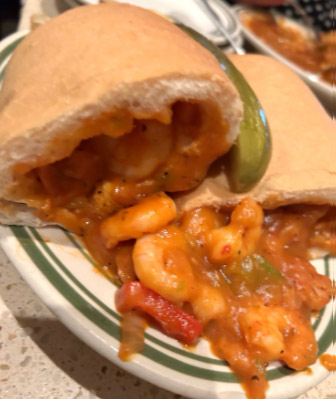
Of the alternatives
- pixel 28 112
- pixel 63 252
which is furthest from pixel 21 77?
pixel 63 252

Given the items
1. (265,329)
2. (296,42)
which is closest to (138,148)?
(265,329)

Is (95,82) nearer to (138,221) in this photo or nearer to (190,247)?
(138,221)

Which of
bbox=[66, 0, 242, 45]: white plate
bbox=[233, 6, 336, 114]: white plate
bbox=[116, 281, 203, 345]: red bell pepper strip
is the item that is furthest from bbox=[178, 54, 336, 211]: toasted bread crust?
bbox=[66, 0, 242, 45]: white plate

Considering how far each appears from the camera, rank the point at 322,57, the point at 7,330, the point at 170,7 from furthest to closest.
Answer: the point at 322,57, the point at 170,7, the point at 7,330

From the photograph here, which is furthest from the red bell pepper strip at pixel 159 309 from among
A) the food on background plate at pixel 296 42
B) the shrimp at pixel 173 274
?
the food on background plate at pixel 296 42

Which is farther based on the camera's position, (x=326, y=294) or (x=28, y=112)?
(x=326, y=294)

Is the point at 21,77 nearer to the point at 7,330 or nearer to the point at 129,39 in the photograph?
the point at 129,39

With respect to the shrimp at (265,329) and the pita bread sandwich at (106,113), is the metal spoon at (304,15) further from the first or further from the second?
the shrimp at (265,329)
